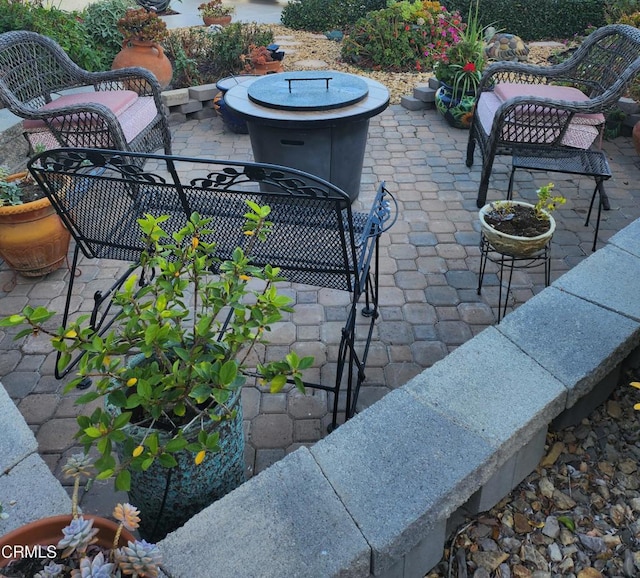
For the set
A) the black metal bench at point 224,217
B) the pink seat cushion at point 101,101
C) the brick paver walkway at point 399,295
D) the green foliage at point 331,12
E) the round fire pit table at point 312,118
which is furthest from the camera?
the green foliage at point 331,12

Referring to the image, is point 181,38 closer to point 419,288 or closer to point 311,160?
point 311,160

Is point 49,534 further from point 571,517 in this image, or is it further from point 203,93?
point 203,93

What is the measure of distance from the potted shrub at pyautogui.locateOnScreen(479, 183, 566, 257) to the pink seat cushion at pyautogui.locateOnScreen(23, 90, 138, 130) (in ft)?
8.98

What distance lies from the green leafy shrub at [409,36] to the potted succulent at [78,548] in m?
7.15

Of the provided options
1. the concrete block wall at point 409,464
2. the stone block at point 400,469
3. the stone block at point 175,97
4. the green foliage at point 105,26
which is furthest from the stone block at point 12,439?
the green foliage at point 105,26

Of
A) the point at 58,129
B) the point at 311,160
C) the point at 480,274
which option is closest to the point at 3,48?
the point at 58,129

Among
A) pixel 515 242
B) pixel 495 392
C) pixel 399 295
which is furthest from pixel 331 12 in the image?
pixel 495 392

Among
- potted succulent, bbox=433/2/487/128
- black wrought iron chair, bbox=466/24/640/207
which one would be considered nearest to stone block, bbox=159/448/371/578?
black wrought iron chair, bbox=466/24/640/207

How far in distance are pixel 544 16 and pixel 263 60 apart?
18.1 ft

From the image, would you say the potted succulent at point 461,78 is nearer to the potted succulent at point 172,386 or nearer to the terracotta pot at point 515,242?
Answer: the terracotta pot at point 515,242

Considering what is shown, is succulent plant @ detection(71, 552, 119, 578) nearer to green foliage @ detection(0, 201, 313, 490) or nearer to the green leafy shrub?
green foliage @ detection(0, 201, 313, 490)

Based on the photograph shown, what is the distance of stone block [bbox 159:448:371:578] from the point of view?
4.58 feet

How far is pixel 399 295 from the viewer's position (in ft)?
10.6

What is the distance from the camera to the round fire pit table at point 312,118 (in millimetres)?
3412
